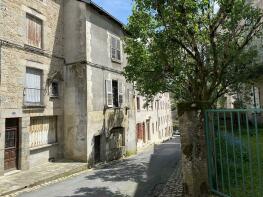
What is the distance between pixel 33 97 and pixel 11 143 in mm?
2589

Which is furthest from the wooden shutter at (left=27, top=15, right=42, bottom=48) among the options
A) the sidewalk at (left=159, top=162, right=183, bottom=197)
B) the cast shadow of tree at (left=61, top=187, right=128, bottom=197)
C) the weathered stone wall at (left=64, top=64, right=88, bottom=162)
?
the sidewalk at (left=159, top=162, right=183, bottom=197)

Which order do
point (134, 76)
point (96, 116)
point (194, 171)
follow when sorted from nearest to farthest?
1. point (194, 171)
2. point (134, 76)
3. point (96, 116)

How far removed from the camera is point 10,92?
1295 cm

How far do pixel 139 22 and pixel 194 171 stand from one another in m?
6.40

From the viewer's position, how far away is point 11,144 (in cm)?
1315

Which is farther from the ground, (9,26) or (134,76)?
(9,26)

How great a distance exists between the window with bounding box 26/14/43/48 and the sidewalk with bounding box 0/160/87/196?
20.8ft

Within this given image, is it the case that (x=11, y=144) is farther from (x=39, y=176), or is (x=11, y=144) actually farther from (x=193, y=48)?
(x=193, y=48)

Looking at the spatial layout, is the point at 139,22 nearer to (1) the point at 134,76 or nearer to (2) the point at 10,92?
(1) the point at 134,76

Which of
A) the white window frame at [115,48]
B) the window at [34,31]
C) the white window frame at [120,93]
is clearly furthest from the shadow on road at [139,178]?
the white window frame at [115,48]

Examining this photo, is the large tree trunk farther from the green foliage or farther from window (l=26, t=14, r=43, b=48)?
window (l=26, t=14, r=43, b=48)

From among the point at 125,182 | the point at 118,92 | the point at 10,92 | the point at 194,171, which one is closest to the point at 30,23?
the point at 10,92

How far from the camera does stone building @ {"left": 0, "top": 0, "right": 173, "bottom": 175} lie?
43.1 feet

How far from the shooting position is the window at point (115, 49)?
762 inches
